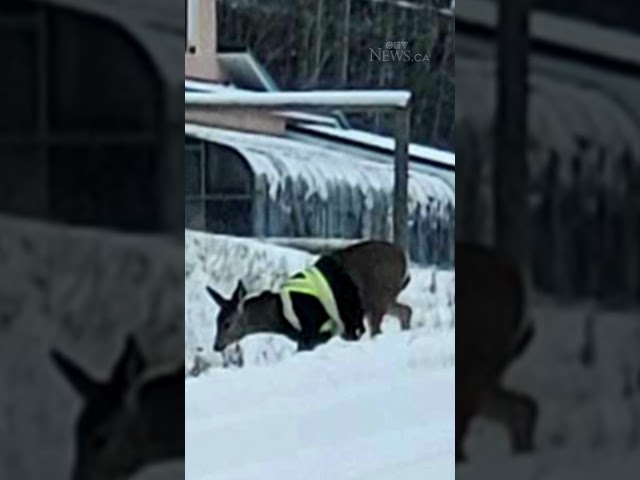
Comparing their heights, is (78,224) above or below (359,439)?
above

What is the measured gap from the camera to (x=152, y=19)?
201 inches

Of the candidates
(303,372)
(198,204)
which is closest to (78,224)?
(198,204)

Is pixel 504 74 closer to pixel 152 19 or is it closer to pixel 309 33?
pixel 309 33

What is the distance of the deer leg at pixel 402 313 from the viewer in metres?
5.16

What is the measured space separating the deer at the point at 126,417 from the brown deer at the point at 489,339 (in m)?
0.77

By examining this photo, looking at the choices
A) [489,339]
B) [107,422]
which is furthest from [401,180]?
[107,422]

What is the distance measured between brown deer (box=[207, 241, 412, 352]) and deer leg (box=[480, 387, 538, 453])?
12.3 inches

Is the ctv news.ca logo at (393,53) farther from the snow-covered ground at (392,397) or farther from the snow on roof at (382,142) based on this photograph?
the snow-covered ground at (392,397)

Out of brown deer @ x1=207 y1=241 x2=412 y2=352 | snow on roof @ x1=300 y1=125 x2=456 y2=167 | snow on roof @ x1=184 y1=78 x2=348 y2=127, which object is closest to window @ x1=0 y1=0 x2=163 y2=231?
snow on roof @ x1=184 y1=78 x2=348 y2=127

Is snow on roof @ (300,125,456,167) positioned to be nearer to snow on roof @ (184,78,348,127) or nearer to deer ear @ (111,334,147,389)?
snow on roof @ (184,78,348,127)

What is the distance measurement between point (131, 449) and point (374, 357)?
0.71 m

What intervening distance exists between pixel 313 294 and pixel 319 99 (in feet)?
1.75

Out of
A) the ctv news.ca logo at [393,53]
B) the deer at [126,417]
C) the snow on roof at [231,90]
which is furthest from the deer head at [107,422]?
the ctv news.ca logo at [393,53]

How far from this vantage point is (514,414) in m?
5.11
